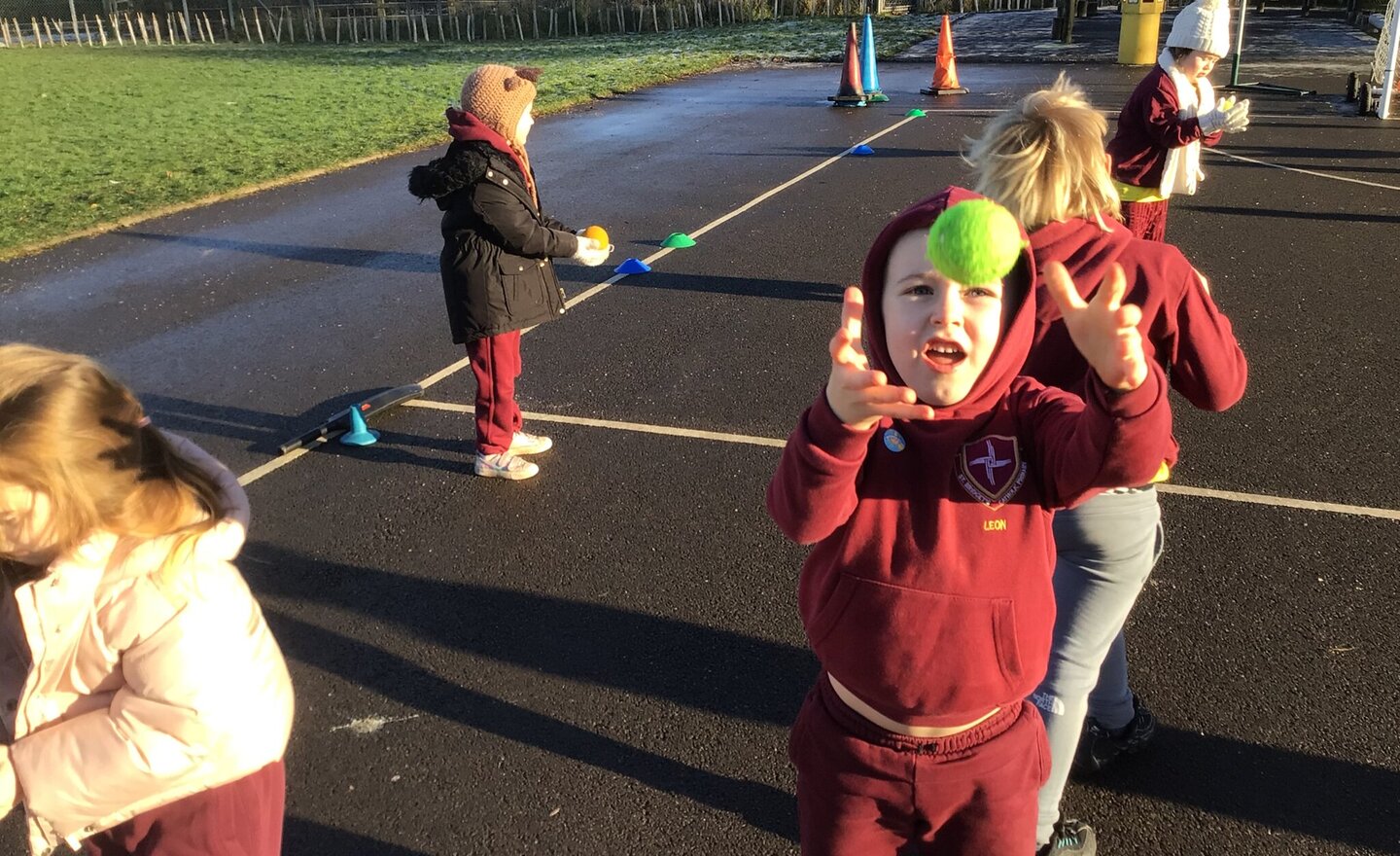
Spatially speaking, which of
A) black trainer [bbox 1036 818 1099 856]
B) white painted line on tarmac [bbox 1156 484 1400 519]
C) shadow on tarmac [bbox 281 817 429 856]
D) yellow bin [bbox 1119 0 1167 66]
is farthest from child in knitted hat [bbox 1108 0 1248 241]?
yellow bin [bbox 1119 0 1167 66]

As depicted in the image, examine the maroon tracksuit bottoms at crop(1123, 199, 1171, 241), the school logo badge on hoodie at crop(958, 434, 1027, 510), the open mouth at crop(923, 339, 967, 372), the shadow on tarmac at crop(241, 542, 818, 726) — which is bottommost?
the shadow on tarmac at crop(241, 542, 818, 726)

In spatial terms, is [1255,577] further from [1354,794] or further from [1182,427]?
[1182,427]

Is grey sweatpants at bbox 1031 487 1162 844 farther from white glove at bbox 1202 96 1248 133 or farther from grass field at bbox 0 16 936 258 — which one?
grass field at bbox 0 16 936 258

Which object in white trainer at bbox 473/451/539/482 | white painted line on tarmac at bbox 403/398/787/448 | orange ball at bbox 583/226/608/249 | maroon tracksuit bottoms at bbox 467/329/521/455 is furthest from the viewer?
white painted line on tarmac at bbox 403/398/787/448

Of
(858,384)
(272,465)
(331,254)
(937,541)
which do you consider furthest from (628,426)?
(331,254)

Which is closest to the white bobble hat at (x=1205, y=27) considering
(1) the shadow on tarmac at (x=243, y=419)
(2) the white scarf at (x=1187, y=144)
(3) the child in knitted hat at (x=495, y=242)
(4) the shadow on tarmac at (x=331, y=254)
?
(2) the white scarf at (x=1187, y=144)

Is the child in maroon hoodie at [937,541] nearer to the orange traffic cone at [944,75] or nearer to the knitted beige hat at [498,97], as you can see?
the knitted beige hat at [498,97]

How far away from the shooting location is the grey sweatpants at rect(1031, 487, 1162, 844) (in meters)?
2.54

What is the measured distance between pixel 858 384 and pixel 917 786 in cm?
85

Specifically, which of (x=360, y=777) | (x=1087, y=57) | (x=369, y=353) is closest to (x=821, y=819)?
(x=360, y=777)

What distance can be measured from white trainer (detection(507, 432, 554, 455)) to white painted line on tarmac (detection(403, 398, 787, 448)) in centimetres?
40

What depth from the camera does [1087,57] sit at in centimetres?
2420

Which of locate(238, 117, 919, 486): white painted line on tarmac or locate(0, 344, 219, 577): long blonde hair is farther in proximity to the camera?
locate(238, 117, 919, 486): white painted line on tarmac

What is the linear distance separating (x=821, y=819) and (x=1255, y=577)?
2.97 meters
